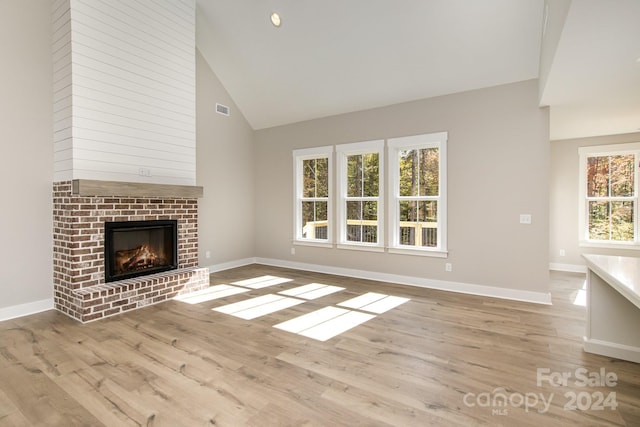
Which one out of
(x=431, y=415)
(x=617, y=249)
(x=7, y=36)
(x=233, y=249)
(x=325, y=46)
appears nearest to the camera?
(x=431, y=415)

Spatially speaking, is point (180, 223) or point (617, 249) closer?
point (180, 223)

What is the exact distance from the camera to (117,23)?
390cm

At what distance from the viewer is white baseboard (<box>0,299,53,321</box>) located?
11.6ft

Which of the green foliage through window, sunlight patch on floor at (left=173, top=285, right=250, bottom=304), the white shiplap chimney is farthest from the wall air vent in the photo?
the green foliage through window

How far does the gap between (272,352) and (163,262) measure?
2590 mm

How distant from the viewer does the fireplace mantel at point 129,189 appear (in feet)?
11.4

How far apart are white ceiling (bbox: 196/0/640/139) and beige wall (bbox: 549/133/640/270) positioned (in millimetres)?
490

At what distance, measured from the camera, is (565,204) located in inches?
247

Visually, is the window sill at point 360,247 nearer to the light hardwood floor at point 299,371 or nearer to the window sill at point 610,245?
the light hardwood floor at point 299,371

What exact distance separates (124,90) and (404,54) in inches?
139

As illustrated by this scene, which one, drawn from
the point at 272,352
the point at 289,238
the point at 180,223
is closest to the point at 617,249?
the point at 289,238

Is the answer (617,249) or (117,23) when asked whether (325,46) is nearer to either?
(117,23)

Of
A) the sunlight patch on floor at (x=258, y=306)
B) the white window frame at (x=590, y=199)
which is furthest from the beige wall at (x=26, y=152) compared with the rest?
the white window frame at (x=590, y=199)

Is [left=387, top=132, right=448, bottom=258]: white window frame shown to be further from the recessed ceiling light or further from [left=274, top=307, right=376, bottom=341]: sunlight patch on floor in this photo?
the recessed ceiling light
